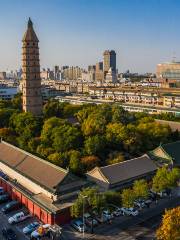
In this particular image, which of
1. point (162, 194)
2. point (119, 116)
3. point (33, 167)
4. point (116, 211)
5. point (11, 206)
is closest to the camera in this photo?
point (116, 211)

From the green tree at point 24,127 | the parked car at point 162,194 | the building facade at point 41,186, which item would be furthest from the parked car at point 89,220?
the green tree at point 24,127

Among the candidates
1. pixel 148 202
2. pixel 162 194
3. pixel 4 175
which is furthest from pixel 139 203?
pixel 4 175

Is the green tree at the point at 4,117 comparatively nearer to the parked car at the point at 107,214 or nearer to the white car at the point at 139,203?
the white car at the point at 139,203

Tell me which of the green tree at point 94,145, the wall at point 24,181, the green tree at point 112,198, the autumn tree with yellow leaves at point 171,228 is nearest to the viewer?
the autumn tree with yellow leaves at point 171,228

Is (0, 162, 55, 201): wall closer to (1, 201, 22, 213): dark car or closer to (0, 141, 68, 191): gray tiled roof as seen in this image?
(0, 141, 68, 191): gray tiled roof

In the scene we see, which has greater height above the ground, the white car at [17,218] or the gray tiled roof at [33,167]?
the gray tiled roof at [33,167]

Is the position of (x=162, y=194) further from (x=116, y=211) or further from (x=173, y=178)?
(x=116, y=211)
